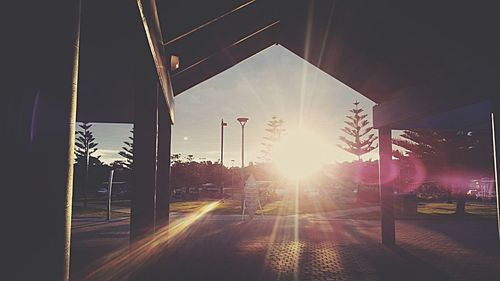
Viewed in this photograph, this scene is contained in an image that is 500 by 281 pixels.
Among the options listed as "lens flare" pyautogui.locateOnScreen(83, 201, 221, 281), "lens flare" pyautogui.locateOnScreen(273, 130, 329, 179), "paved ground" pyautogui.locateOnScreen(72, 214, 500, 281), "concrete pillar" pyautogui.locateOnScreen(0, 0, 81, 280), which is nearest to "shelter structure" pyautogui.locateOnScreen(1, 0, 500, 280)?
"concrete pillar" pyautogui.locateOnScreen(0, 0, 81, 280)

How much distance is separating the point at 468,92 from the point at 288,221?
A: 32.0ft

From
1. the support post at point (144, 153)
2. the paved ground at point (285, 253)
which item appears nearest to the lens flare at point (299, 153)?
the paved ground at point (285, 253)

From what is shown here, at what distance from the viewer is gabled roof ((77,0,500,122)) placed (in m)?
6.14

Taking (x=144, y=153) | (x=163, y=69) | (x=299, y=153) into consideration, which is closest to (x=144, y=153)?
(x=144, y=153)

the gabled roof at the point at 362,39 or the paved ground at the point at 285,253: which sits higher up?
the gabled roof at the point at 362,39

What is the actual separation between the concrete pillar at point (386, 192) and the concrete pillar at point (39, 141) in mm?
9561

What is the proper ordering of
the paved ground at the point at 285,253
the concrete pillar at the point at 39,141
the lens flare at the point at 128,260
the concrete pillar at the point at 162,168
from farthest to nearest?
the concrete pillar at the point at 162,168
the paved ground at the point at 285,253
the lens flare at the point at 128,260
the concrete pillar at the point at 39,141

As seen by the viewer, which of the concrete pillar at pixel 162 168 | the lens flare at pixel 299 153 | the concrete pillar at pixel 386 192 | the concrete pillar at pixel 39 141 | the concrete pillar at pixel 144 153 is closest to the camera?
the concrete pillar at pixel 39 141

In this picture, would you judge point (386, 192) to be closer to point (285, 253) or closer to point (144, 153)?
point (285, 253)

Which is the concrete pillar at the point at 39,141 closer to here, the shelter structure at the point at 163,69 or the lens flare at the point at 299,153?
the shelter structure at the point at 163,69

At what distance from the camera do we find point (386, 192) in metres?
10.1

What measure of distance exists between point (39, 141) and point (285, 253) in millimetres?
7883

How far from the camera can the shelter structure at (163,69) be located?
1538mm

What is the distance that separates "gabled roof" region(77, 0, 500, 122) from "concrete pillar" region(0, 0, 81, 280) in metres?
3.77
